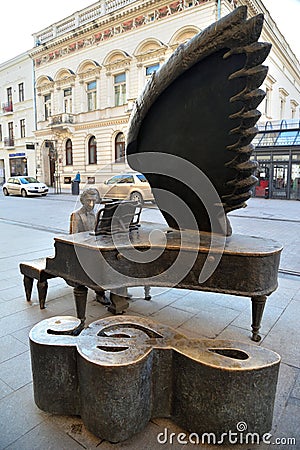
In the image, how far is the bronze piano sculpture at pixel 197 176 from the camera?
7.39ft

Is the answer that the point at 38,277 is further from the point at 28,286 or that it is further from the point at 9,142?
the point at 9,142

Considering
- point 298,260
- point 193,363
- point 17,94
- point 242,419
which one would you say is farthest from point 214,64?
point 17,94

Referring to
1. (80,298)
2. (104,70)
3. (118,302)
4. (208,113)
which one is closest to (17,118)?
(104,70)

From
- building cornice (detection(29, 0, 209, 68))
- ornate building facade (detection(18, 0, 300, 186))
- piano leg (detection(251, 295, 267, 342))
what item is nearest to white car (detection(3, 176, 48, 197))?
ornate building facade (detection(18, 0, 300, 186))

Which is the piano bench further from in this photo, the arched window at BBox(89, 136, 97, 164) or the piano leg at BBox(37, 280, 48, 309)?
the arched window at BBox(89, 136, 97, 164)

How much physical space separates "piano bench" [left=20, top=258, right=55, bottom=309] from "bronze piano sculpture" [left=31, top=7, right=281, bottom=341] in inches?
13.7

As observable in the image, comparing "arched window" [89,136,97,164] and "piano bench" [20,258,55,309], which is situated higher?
"arched window" [89,136,97,164]

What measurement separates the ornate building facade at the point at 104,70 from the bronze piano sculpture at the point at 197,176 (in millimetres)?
16242

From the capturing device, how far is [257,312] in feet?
9.19

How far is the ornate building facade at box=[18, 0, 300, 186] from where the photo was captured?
1797cm

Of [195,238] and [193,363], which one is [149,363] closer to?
[193,363]

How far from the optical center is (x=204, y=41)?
7.29ft

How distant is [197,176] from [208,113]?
1.93 feet

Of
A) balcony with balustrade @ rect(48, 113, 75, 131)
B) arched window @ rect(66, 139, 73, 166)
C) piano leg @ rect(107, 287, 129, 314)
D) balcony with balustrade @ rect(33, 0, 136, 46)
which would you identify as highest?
balcony with balustrade @ rect(33, 0, 136, 46)
